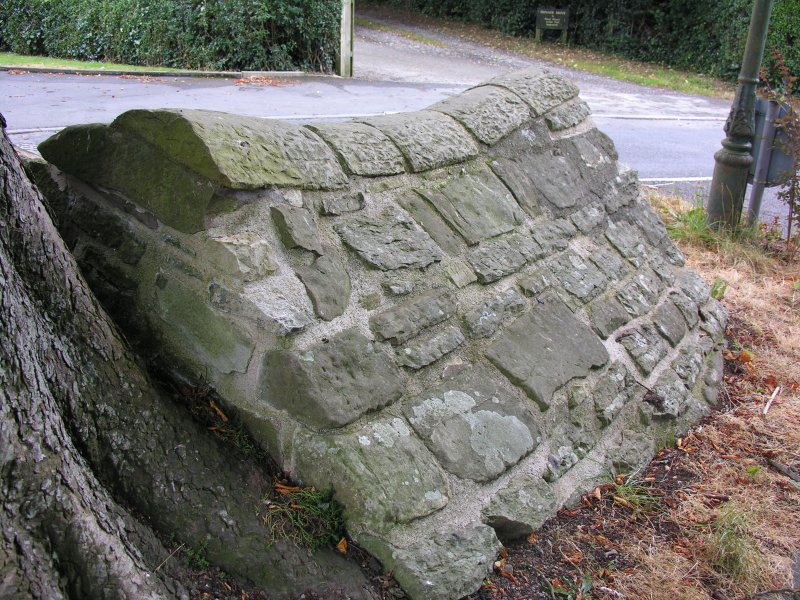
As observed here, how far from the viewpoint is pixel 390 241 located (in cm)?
257

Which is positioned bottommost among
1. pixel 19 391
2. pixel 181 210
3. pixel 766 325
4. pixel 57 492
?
pixel 766 325

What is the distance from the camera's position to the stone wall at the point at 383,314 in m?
2.13

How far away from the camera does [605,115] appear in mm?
12586

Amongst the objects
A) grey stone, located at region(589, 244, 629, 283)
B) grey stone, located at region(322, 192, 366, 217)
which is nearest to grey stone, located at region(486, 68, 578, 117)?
grey stone, located at region(589, 244, 629, 283)

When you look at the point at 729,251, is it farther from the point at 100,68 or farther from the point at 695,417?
the point at 100,68

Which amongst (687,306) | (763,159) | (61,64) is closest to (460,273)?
(687,306)

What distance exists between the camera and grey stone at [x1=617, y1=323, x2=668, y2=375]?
3.11 meters

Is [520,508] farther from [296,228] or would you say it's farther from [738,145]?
[738,145]

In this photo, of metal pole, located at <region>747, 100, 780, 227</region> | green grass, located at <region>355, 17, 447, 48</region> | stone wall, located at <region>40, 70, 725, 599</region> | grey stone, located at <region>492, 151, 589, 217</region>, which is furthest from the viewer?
green grass, located at <region>355, 17, 447, 48</region>

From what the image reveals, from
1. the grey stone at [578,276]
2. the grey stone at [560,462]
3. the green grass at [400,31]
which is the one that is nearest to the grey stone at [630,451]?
the grey stone at [560,462]

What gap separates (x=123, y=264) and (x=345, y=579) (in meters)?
1.17

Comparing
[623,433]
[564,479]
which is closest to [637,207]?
[623,433]

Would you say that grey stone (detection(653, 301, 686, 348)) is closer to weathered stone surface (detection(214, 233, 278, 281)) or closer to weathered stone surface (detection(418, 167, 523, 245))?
weathered stone surface (detection(418, 167, 523, 245))

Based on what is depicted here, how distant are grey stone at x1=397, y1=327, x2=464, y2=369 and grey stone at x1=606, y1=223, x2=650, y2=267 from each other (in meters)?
1.31
